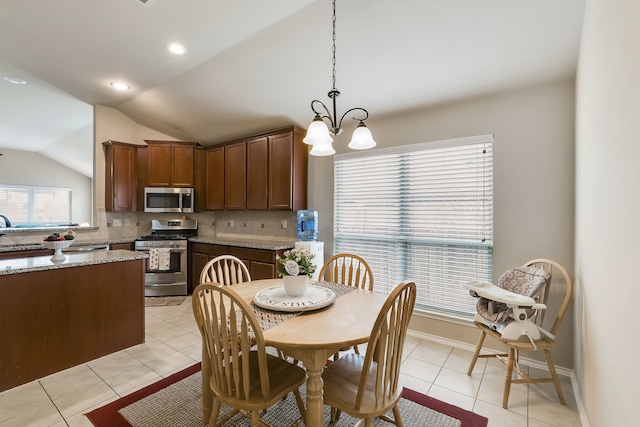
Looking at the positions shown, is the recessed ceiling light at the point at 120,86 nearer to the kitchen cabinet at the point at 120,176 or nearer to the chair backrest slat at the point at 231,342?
the kitchen cabinet at the point at 120,176

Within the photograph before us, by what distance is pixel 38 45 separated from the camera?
9.74 ft

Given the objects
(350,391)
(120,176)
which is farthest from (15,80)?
(350,391)

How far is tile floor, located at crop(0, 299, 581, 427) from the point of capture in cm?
182

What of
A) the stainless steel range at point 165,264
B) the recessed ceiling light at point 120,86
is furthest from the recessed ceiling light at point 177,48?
the stainless steel range at point 165,264

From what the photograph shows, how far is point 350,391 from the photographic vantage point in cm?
140

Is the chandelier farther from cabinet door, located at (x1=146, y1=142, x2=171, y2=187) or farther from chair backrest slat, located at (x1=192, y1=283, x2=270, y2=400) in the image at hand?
cabinet door, located at (x1=146, y1=142, x2=171, y2=187)

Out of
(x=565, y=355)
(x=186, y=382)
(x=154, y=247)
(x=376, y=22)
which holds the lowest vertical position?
(x=186, y=382)

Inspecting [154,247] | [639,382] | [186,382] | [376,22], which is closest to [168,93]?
[154,247]

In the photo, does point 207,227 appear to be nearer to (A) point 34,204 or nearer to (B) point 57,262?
(B) point 57,262

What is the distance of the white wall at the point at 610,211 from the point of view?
3.17ft

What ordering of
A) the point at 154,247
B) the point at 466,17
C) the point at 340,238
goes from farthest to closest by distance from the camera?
1. the point at 154,247
2. the point at 340,238
3. the point at 466,17

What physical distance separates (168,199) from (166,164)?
22.4 inches

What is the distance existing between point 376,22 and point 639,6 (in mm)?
1589

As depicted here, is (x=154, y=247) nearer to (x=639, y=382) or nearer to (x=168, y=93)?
(x=168, y=93)
